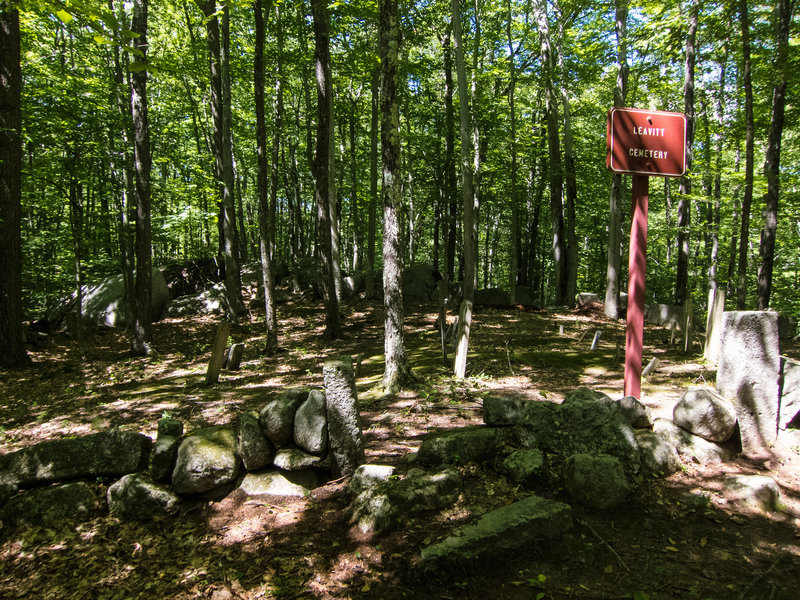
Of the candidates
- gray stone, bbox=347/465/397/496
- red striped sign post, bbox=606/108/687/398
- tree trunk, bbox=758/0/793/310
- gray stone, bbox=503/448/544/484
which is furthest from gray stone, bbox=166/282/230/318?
tree trunk, bbox=758/0/793/310

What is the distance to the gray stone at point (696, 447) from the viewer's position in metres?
4.35

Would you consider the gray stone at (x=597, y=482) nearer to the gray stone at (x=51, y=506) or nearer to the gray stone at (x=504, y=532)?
the gray stone at (x=504, y=532)

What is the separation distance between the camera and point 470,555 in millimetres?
3000

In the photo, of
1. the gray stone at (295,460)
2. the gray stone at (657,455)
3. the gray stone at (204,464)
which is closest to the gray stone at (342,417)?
the gray stone at (295,460)

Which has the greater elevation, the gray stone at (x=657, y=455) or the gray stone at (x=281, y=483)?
the gray stone at (x=657, y=455)

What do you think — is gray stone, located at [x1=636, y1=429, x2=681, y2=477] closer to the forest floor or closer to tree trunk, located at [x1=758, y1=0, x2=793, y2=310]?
the forest floor

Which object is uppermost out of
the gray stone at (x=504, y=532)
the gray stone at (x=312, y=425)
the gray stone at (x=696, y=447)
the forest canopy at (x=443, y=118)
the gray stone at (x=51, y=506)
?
the forest canopy at (x=443, y=118)

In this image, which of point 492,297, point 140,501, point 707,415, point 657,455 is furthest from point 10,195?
point 492,297

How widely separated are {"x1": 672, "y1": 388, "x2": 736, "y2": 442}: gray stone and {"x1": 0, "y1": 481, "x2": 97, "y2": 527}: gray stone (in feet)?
19.2

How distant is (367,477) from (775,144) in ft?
43.0

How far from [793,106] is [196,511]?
17.4 meters

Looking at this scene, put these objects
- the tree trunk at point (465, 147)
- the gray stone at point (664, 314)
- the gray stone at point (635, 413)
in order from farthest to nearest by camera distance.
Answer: the gray stone at point (664, 314) → the tree trunk at point (465, 147) → the gray stone at point (635, 413)

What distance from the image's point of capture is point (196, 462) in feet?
13.8

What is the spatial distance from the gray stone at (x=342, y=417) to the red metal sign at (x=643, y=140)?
368 cm
